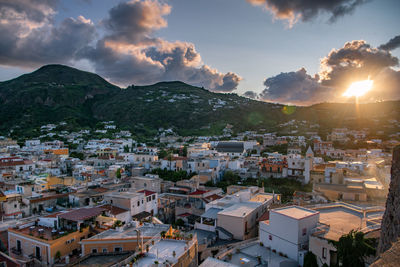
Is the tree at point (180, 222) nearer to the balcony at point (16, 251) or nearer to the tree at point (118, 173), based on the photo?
the balcony at point (16, 251)

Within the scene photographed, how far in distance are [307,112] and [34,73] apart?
14304 cm

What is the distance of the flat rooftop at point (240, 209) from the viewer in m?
15.7

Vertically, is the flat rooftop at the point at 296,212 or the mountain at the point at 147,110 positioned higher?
the mountain at the point at 147,110

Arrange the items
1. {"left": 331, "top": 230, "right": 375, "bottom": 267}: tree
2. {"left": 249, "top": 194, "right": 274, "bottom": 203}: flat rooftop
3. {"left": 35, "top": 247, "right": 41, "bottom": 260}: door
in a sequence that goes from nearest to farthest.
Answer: {"left": 331, "top": 230, "right": 375, "bottom": 267}: tree < {"left": 35, "top": 247, "right": 41, "bottom": 260}: door < {"left": 249, "top": 194, "right": 274, "bottom": 203}: flat rooftop

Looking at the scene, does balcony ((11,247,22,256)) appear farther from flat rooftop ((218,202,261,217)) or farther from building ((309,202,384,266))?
building ((309,202,384,266))

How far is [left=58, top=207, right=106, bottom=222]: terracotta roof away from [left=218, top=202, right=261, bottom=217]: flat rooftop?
7048 mm

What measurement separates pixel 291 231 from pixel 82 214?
11.1 metres

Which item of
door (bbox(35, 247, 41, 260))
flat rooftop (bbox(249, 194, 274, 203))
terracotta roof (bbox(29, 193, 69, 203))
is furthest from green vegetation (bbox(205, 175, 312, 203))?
door (bbox(35, 247, 41, 260))

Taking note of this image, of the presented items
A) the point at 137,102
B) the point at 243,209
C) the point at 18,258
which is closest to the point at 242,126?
the point at 137,102

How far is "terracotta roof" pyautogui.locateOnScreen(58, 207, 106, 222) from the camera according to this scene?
14.6 meters

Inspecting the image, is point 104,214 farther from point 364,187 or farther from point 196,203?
point 364,187

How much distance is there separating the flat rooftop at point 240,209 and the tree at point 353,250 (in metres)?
7.23

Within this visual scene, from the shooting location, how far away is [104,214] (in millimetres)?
16359

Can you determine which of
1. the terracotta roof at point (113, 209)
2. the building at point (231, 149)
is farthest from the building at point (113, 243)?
the building at point (231, 149)
